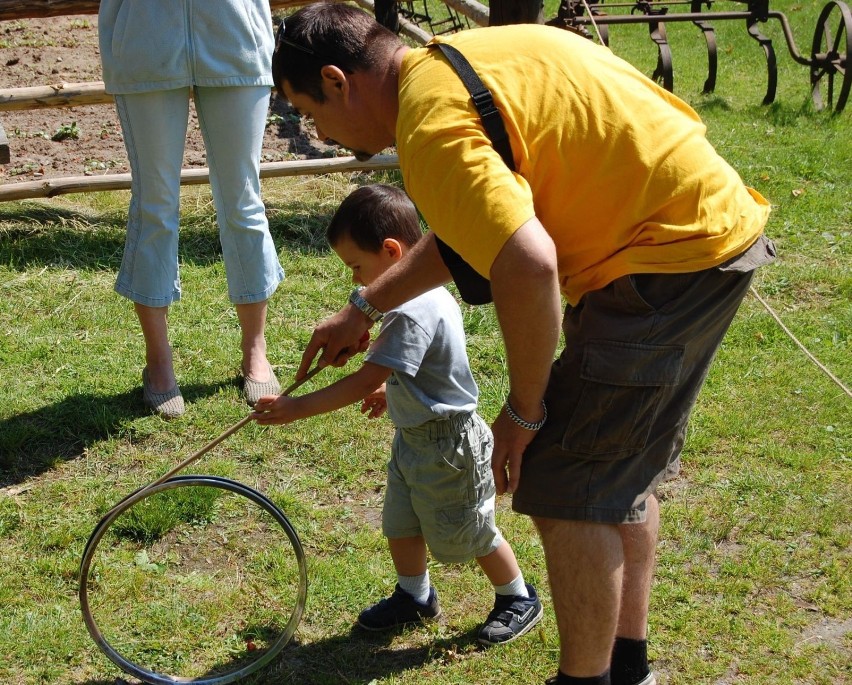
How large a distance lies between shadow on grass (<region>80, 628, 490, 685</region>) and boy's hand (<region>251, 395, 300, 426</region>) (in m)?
0.78

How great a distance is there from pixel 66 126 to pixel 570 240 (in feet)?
20.7

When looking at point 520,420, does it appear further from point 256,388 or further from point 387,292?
point 256,388

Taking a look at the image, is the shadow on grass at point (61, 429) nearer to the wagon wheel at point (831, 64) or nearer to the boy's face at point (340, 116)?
the boy's face at point (340, 116)

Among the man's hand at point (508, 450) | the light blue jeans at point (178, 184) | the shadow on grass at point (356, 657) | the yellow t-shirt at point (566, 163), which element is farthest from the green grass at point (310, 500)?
the yellow t-shirt at point (566, 163)

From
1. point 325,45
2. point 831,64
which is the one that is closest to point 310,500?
point 325,45

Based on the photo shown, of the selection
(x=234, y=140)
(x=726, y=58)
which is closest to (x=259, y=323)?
(x=234, y=140)

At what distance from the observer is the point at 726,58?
11.3 metres

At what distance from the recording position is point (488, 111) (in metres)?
2.09

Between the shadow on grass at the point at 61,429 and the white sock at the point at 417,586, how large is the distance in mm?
1586

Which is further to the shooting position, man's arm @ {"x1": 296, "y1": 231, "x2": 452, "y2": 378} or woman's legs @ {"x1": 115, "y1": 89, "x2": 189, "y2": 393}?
woman's legs @ {"x1": 115, "y1": 89, "x2": 189, "y2": 393}

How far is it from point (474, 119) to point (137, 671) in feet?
5.98

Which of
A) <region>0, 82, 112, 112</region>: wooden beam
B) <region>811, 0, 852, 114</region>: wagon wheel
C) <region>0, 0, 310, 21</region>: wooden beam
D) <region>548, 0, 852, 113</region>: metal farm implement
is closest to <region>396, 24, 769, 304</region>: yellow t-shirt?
<region>0, 82, 112, 112</region>: wooden beam

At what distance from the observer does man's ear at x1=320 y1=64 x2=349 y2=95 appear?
7.51 feet

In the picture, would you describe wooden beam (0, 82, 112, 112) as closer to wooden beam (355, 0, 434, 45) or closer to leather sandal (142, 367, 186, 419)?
leather sandal (142, 367, 186, 419)
